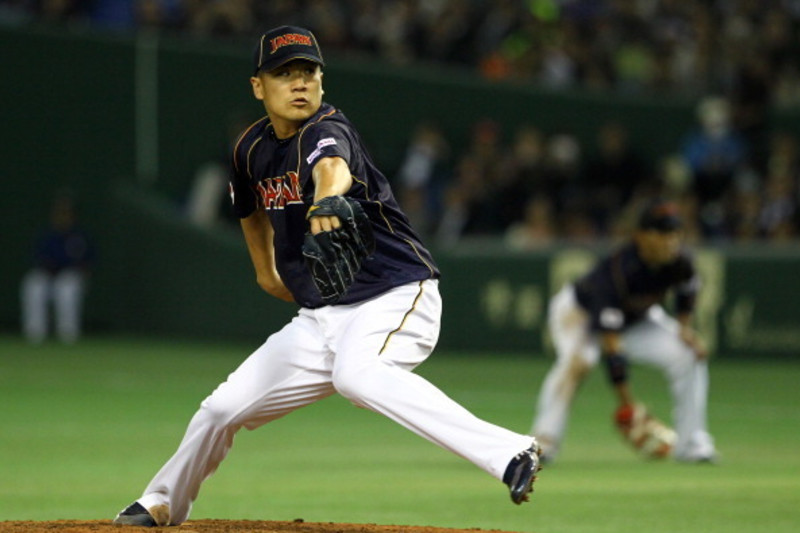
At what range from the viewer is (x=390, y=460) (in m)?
11.1

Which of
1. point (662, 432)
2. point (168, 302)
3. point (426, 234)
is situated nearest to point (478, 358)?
point (426, 234)

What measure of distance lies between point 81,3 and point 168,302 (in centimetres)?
514

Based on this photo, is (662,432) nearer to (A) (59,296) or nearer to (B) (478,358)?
(B) (478,358)

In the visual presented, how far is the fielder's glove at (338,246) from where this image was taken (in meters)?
5.68

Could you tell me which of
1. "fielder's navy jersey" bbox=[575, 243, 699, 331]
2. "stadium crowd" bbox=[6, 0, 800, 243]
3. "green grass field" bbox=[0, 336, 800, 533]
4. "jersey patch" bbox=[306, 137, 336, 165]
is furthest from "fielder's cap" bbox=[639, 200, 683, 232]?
"stadium crowd" bbox=[6, 0, 800, 243]

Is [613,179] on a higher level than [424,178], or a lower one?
lower

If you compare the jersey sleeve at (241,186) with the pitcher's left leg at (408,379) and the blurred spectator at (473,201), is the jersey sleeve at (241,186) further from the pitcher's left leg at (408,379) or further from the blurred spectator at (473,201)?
the blurred spectator at (473,201)

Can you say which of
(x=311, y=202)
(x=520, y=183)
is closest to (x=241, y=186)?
(x=311, y=202)

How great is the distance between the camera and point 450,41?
77.7 feet

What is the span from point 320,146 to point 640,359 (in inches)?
233

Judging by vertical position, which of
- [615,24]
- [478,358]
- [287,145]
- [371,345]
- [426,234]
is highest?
[615,24]

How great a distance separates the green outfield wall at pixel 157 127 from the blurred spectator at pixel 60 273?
0.86 metres

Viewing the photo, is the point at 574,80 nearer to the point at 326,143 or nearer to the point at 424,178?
the point at 424,178

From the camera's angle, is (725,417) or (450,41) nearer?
(725,417)
